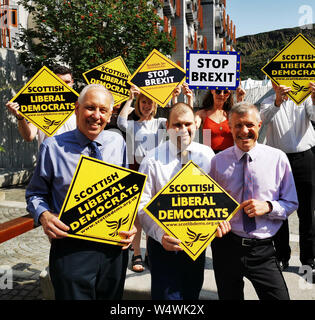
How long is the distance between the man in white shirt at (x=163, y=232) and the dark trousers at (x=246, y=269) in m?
0.15

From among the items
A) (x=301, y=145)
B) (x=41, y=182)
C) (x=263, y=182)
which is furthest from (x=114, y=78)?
(x=263, y=182)

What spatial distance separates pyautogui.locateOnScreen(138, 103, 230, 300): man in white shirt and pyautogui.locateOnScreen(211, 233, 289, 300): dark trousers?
0.49 ft

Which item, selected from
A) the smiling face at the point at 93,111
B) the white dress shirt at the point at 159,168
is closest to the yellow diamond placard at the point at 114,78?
the white dress shirt at the point at 159,168

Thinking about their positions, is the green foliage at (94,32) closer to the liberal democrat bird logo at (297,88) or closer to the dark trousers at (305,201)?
the liberal democrat bird logo at (297,88)

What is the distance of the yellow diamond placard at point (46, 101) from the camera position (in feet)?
10.4

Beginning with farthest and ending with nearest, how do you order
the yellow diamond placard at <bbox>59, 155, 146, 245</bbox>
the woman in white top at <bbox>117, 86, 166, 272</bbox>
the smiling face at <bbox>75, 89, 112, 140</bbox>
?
the woman in white top at <bbox>117, 86, 166, 272</bbox>, the smiling face at <bbox>75, 89, 112, 140</bbox>, the yellow diamond placard at <bbox>59, 155, 146, 245</bbox>

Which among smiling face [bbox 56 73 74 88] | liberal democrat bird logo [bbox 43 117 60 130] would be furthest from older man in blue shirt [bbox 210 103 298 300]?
smiling face [bbox 56 73 74 88]

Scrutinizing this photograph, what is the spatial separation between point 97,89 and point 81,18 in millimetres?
7120

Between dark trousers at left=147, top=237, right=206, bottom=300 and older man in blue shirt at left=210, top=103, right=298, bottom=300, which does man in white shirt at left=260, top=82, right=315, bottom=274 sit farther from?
dark trousers at left=147, top=237, right=206, bottom=300

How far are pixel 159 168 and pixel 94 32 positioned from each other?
6.79 meters

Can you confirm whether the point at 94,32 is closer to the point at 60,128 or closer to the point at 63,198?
the point at 60,128

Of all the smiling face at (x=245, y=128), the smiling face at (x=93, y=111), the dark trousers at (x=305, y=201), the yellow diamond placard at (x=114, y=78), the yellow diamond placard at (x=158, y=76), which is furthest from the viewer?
the yellow diamond placard at (x=114, y=78)

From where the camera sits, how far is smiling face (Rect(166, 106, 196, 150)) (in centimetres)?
217
